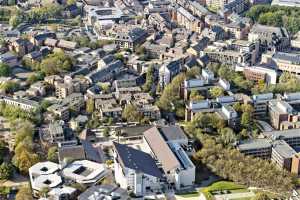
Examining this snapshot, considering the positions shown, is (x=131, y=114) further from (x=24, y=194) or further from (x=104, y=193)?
(x=24, y=194)

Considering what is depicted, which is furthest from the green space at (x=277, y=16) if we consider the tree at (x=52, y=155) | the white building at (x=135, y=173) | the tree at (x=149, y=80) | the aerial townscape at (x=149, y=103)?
the tree at (x=52, y=155)

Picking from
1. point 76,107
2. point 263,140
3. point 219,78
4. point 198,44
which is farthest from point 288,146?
point 198,44

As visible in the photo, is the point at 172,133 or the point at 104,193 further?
the point at 172,133

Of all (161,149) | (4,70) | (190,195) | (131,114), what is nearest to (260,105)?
(131,114)

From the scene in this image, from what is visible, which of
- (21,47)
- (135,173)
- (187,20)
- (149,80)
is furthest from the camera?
(187,20)

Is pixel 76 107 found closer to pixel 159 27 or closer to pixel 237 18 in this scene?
pixel 159 27

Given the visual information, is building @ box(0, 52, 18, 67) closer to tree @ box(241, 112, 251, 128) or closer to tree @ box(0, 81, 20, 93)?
tree @ box(0, 81, 20, 93)
